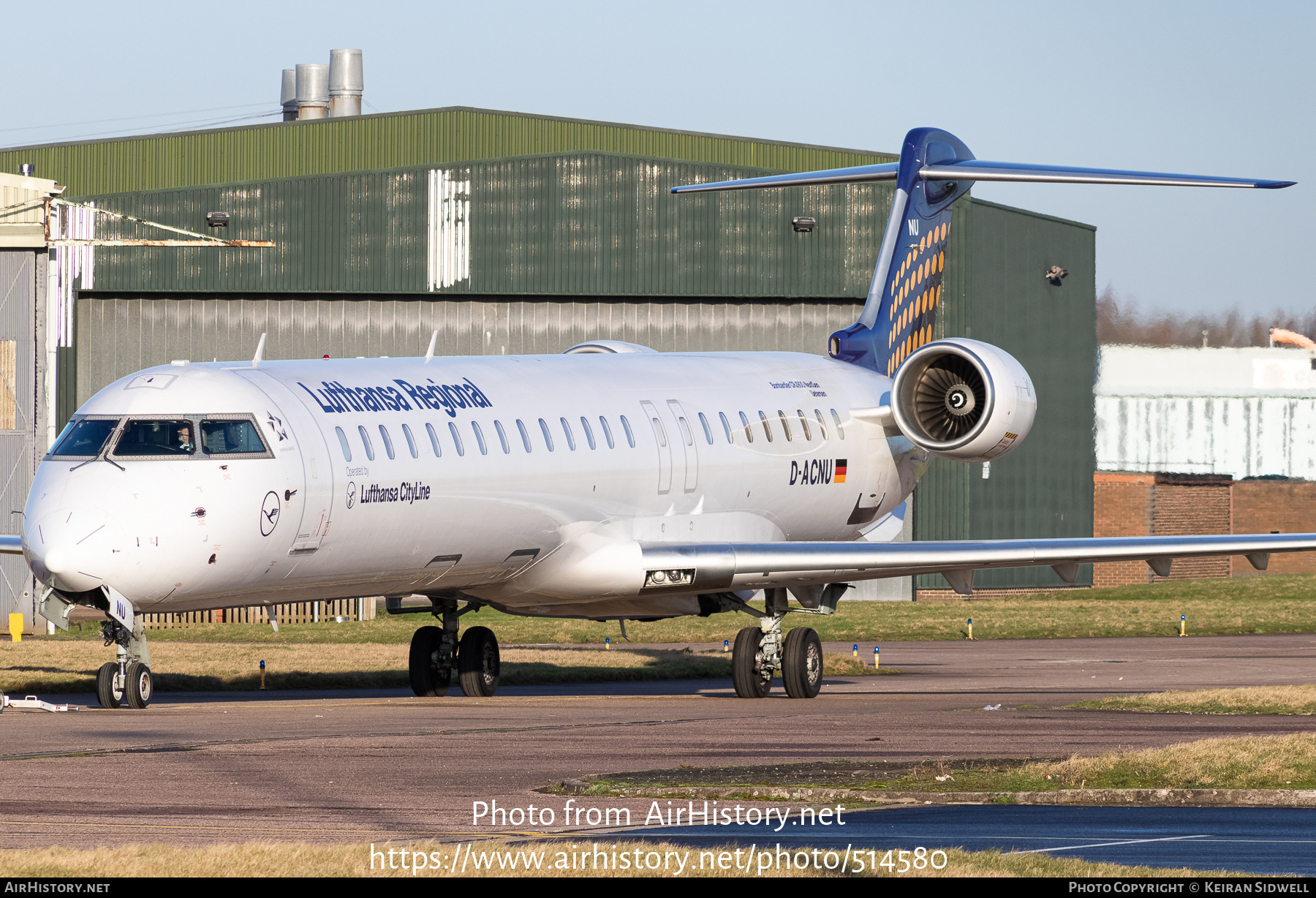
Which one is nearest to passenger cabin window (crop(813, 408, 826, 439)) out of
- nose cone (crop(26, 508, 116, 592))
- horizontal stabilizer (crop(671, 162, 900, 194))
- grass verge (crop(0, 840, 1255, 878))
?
horizontal stabilizer (crop(671, 162, 900, 194))

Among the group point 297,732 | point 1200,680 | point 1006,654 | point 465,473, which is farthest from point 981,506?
point 297,732

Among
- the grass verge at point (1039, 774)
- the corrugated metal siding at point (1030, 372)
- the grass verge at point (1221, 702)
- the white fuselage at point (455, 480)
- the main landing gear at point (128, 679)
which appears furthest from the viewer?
the corrugated metal siding at point (1030, 372)

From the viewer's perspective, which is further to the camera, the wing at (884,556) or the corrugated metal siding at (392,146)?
the corrugated metal siding at (392,146)

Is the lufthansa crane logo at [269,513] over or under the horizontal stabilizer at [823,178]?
under

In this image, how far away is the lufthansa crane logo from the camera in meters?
18.9

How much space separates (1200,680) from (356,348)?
2614 cm

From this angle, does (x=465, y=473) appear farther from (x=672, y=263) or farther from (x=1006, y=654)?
(x=672, y=263)

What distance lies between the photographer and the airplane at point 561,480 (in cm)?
1870

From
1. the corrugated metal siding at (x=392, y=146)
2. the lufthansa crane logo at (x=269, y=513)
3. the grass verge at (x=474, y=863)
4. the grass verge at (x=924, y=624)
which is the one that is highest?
the corrugated metal siding at (x=392, y=146)

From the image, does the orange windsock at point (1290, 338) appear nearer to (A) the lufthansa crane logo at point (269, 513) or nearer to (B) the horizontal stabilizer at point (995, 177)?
(B) the horizontal stabilizer at point (995, 177)

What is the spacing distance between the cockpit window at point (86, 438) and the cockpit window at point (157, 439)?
0.18 meters

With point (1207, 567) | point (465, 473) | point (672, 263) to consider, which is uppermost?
point (672, 263)

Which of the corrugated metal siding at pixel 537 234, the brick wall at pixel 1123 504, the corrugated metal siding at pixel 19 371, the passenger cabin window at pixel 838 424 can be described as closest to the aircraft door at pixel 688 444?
the passenger cabin window at pixel 838 424

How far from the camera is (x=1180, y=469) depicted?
3364 inches
